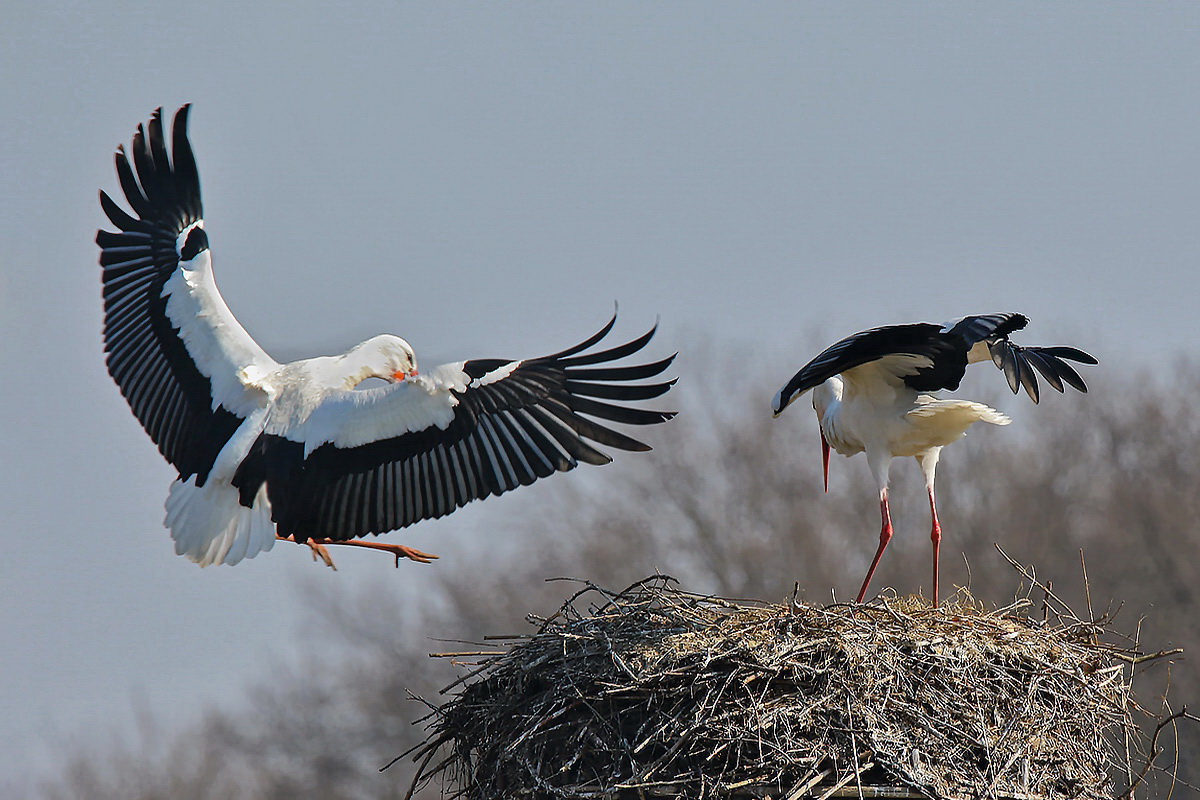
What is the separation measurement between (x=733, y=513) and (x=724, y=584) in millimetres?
1183

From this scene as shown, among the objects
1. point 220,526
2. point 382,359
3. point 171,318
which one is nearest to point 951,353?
point 382,359

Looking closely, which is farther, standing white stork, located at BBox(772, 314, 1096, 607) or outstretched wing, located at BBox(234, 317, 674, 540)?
outstretched wing, located at BBox(234, 317, 674, 540)

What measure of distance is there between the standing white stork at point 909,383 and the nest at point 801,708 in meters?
0.90

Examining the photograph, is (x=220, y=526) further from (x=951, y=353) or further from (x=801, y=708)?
(x=951, y=353)

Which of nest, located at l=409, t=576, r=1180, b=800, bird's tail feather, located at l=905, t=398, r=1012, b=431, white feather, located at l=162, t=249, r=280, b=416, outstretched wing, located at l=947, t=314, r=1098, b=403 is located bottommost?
nest, located at l=409, t=576, r=1180, b=800

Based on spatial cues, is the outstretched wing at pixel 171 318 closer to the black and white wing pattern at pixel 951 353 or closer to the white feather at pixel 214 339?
the white feather at pixel 214 339

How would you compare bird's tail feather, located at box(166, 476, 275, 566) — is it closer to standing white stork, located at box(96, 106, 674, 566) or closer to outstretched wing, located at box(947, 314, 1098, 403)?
standing white stork, located at box(96, 106, 674, 566)

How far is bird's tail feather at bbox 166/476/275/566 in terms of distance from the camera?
24.3 ft

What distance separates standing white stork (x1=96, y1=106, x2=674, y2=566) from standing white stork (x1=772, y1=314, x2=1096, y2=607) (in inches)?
39.8

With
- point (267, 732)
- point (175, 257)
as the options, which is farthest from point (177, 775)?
point (175, 257)

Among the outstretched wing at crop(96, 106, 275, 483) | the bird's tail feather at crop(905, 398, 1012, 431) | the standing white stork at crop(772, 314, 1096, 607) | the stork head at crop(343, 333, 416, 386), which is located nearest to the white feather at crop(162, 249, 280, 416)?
the outstretched wing at crop(96, 106, 275, 483)

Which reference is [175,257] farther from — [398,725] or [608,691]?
[398,725]

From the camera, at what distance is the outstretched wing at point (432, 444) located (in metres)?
7.32

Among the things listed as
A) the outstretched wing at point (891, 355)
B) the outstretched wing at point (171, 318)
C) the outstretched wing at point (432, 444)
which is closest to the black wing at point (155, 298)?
the outstretched wing at point (171, 318)
